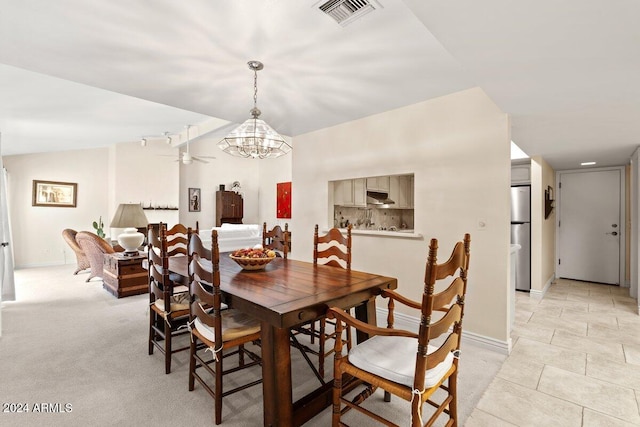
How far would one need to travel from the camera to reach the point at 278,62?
238 centimetres

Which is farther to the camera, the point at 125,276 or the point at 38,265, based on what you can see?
the point at 38,265

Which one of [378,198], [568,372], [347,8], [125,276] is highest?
[347,8]

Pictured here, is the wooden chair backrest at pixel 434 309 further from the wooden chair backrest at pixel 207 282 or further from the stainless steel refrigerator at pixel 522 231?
the stainless steel refrigerator at pixel 522 231

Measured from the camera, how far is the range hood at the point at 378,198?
4988mm

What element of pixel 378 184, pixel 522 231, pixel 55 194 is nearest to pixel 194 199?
pixel 55 194

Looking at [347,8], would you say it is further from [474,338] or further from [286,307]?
[474,338]

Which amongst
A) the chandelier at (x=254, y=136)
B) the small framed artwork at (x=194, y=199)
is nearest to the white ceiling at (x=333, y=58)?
the chandelier at (x=254, y=136)

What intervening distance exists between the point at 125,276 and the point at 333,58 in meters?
4.13

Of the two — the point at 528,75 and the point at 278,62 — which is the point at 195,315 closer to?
the point at 278,62

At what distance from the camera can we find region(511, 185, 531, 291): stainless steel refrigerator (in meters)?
4.76

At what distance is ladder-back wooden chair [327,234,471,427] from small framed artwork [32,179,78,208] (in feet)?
26.5

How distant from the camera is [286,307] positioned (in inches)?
61.8

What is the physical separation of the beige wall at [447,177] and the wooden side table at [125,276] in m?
3.21

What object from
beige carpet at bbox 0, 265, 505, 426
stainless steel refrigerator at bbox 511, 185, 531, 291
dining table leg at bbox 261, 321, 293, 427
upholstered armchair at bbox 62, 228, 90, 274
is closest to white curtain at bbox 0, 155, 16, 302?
beige carpet at bbox 0, 265, 505, 426
